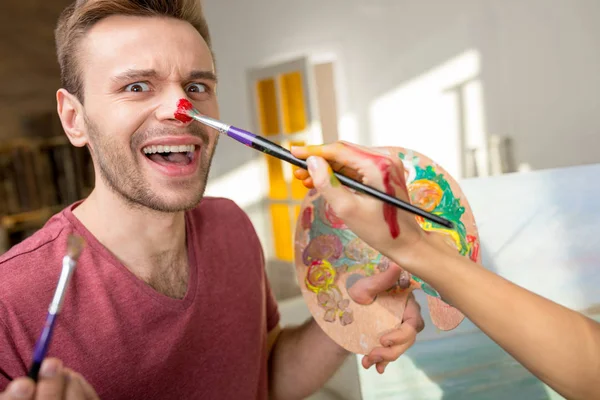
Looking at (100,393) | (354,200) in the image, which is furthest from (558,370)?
(100,393)

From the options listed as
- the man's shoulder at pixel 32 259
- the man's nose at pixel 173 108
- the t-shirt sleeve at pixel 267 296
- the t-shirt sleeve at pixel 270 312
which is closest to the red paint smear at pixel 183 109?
the man's nose at pixel 173 108

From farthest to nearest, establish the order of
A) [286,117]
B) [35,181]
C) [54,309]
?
[35,181] → [286,117] → [54,309]

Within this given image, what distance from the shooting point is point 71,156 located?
206 inches

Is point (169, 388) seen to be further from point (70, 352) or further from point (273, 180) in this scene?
Answer: point (273, 180)

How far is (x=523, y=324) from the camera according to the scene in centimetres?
83

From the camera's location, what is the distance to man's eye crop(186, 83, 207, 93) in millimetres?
1284

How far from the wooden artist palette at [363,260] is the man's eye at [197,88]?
1.15ft

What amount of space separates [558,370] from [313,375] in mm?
716

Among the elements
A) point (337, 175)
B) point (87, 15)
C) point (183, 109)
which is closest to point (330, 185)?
point (337, 175)

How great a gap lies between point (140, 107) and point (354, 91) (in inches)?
81.2

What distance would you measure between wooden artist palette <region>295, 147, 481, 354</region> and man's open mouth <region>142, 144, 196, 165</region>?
292 mm

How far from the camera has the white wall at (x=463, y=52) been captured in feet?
6.23

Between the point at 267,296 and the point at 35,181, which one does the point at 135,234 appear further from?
the point at 35,181

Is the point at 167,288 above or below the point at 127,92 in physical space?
below
